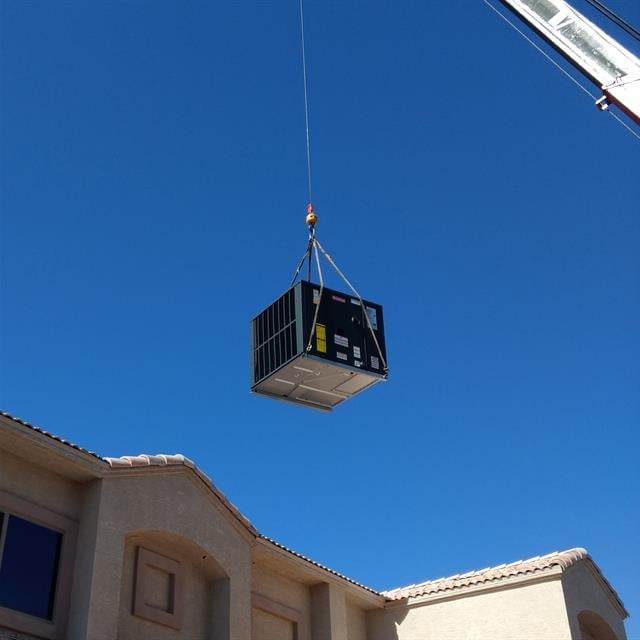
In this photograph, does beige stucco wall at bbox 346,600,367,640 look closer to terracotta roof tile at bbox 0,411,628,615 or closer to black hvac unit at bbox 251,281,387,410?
terracotta roof tile at bbox 0,411,628,615

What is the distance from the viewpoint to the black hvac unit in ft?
59.3

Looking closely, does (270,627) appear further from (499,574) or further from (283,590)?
(499,574)

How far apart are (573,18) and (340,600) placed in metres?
14.3

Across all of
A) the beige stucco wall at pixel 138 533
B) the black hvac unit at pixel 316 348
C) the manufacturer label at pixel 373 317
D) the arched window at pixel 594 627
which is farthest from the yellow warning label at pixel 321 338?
the arched window at pixel 594 627

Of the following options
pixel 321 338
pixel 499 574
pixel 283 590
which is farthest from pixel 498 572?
pixel 321 338

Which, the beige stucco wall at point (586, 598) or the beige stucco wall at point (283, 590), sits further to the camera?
the beige stucco wall at point (283, 590)

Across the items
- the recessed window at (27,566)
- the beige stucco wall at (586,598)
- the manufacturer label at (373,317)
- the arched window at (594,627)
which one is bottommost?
the recessed window at (27,566)

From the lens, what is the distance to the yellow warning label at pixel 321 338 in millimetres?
17984

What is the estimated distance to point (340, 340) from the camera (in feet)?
60.4

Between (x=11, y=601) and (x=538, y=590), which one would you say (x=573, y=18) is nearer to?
(x=538, y=590)

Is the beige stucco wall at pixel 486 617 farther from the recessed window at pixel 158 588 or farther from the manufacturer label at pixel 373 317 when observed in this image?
the manufacturer label at pixel 373 317

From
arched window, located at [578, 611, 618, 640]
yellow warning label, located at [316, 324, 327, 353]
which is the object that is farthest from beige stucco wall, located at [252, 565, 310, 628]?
yellow warning label, located at [316, 324, 327, 353]

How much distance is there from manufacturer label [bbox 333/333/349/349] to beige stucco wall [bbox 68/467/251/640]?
478 centimetres

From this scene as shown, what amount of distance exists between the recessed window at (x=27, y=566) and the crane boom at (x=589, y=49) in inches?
509
